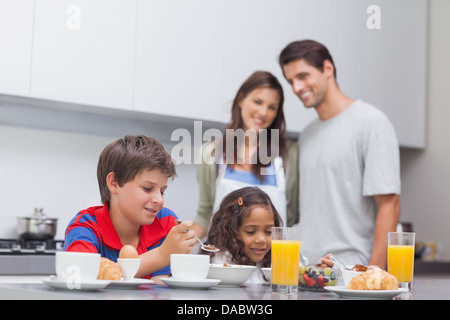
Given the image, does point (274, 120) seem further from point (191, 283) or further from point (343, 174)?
point (191, 283)

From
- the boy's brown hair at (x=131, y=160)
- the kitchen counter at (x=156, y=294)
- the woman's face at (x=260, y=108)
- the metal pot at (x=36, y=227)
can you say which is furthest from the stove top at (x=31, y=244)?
the kitchen counter at (x=156, y=294)

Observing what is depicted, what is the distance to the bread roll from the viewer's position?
3.50ft

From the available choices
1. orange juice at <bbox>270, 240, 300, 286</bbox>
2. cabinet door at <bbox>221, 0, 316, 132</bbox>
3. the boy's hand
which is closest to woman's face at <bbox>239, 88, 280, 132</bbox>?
cabinet door at <bbox>221, 0, 316, 132</bbox>

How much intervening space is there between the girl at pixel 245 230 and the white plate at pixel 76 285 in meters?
0.68

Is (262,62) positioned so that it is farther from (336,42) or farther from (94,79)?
(94,79)

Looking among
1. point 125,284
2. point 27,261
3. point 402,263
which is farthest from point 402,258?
point 27,261

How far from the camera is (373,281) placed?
1067 millimetres

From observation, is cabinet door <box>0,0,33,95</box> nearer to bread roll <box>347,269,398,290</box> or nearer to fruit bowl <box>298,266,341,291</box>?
fruit bowl <box>298,266,341,291</box>

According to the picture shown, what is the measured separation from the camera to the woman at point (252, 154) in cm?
207

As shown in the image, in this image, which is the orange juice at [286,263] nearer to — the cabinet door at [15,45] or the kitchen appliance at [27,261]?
the kitchen appliance at [27,261]

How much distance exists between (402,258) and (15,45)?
151 centimetres

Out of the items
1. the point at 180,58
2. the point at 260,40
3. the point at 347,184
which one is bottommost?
the point at 347,184

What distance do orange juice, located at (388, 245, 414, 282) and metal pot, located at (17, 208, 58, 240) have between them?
1.44 metres

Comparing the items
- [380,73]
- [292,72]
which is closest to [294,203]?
[292,72]
